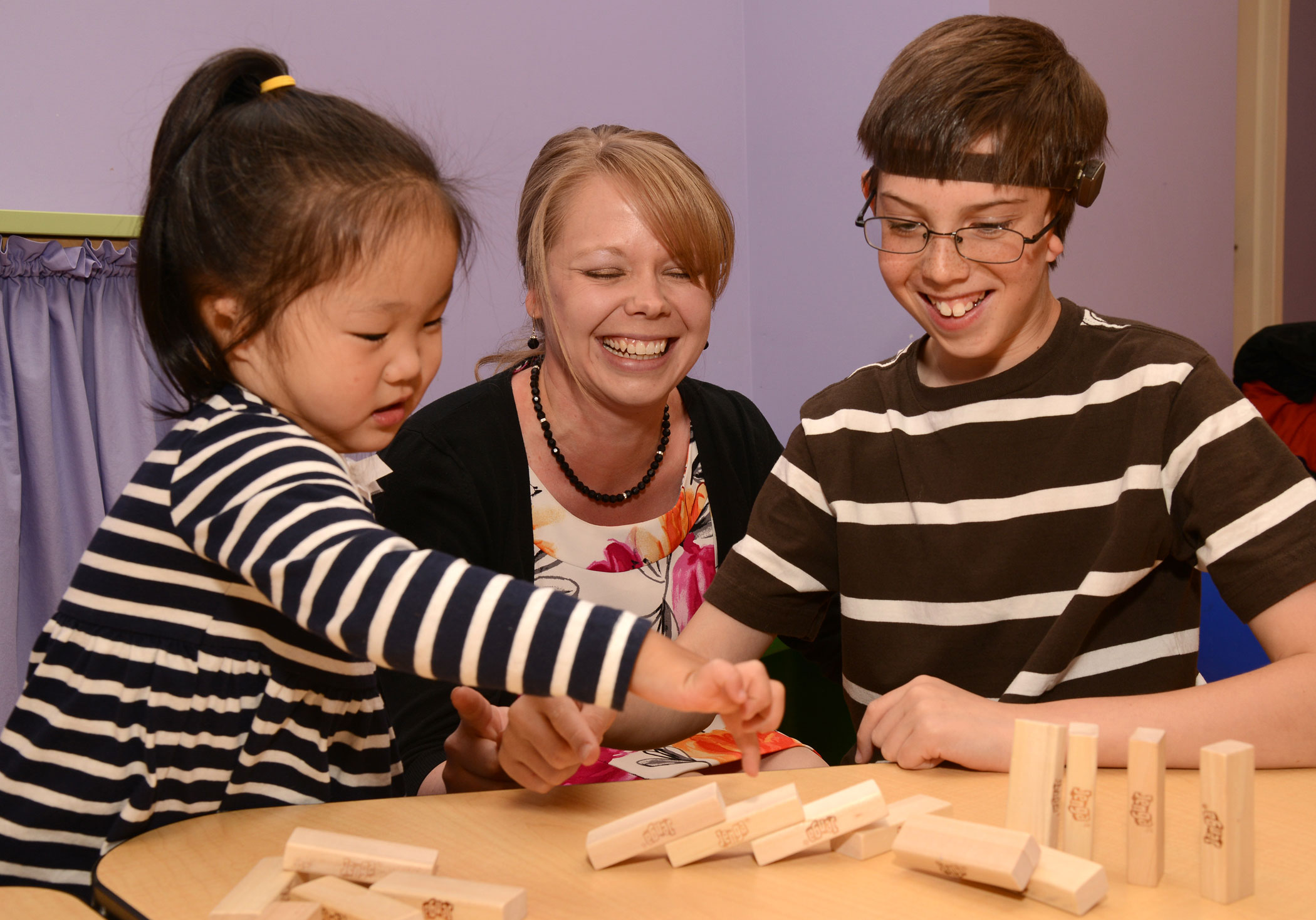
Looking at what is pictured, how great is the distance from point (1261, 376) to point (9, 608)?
2755mm

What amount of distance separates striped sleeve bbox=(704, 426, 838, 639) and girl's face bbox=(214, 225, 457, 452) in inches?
19.2

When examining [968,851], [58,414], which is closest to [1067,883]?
[968,851]

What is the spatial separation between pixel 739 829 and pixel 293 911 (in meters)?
0.28

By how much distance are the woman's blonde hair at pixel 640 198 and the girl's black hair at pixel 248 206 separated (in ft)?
2.11

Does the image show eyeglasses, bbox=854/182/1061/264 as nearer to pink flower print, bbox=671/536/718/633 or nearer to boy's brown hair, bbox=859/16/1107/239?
boy's brown hair, bbox=859/16/1107/239

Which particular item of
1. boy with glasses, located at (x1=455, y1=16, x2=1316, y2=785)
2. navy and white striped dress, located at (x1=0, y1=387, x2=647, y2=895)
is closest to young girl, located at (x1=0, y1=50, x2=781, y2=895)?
navy and white striped dress, located at (x1=0, y1=387, x2=647, y2=895)

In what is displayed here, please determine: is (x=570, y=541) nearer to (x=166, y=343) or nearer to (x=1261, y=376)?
(x=166, y=343)

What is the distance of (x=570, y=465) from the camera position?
1.69 meters

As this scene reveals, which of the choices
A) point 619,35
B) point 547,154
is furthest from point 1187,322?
point 547,154

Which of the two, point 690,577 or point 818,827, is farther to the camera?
point 690,577

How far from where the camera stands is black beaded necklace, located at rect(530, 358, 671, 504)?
1680 mm

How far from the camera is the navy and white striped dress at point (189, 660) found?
795mm

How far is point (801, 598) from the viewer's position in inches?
51.5

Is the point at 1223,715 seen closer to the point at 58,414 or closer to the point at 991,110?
the point at 991,110
